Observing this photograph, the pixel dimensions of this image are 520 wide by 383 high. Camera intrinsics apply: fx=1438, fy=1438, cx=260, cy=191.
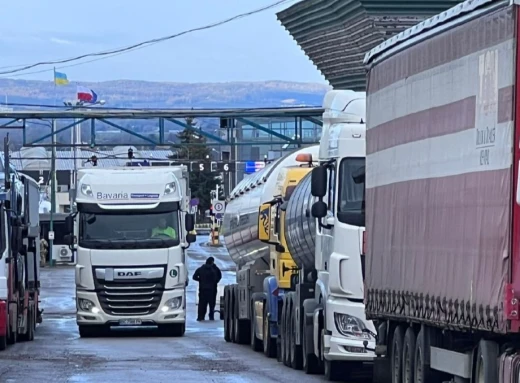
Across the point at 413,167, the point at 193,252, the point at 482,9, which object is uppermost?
the point at 482,9

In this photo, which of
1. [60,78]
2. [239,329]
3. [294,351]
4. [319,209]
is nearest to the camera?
[319,209]

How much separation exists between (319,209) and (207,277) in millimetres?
19001

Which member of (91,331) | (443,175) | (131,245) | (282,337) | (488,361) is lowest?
(91,331)

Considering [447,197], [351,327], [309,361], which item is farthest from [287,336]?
[447,197]

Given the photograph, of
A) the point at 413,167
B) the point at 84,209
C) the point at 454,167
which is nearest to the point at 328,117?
the point at 413,167

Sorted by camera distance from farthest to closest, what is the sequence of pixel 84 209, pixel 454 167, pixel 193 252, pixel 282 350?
pixel 193 252
pixel 84 209
pixel 282 350
pixel 454 167

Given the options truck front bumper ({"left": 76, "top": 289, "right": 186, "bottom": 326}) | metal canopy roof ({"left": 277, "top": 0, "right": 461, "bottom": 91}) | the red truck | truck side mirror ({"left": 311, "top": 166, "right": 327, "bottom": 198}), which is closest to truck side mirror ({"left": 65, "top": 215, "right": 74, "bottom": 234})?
truck front bumper ({"left": 76, "top": 289, "right": 186, "bottom": 326})

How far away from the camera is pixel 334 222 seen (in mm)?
18828

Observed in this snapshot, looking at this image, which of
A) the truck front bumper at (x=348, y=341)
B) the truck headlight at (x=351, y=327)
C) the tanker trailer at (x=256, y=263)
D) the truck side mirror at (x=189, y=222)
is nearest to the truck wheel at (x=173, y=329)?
the tanker trailer at (x=256, y=263)

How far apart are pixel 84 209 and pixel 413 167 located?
17.3 meters

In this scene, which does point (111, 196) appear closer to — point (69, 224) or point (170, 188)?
point (69, 224)

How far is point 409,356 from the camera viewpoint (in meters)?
14.5

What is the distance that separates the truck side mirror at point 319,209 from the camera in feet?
63.0

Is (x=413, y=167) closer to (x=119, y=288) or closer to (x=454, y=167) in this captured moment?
(x=454, y=167)
